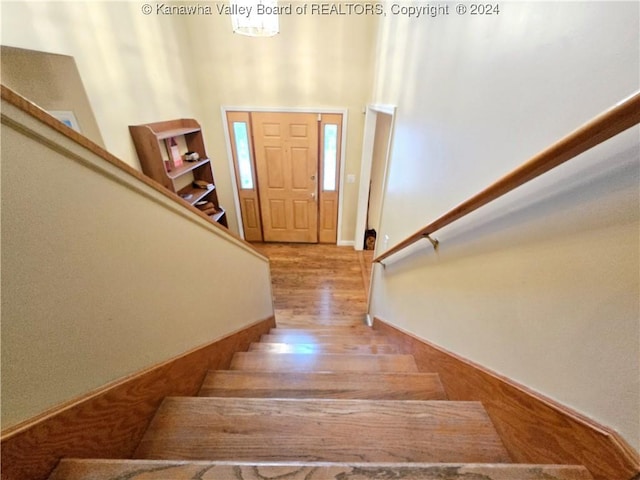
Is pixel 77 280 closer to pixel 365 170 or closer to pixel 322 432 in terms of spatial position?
pixel 322 432

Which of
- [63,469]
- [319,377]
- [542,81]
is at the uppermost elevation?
[542,81]

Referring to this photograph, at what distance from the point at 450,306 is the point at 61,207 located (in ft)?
4.40

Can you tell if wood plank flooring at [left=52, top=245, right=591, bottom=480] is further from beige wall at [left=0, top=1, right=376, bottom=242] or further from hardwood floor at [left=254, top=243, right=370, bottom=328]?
beige wall at [left=0, top=1, right=376, bottom=242]

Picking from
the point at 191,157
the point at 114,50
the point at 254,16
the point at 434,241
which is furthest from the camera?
the point at 191,157

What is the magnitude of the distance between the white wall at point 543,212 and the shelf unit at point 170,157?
1.49m

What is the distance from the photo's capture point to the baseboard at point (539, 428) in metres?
0.51

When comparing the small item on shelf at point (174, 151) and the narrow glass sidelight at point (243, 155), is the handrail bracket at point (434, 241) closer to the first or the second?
the small item on shelf at point (174, 151)

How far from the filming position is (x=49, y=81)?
151cm

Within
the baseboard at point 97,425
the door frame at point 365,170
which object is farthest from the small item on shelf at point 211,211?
the baseboard at point 97,425

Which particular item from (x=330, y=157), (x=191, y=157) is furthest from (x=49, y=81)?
(x=330, y=157)

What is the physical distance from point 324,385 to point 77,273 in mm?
989

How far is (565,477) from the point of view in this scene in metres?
0.55

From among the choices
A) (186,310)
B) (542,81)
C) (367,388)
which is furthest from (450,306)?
(186,310)

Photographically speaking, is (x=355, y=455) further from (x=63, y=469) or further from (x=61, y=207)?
(x=61, y=207)
